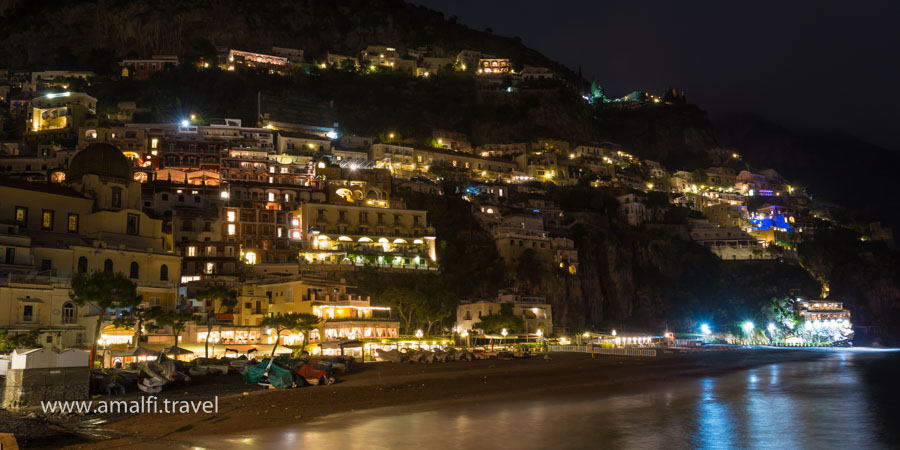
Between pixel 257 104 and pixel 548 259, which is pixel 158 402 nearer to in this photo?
pixel 548 259

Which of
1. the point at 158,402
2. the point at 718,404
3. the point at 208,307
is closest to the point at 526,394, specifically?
the point at 718,404

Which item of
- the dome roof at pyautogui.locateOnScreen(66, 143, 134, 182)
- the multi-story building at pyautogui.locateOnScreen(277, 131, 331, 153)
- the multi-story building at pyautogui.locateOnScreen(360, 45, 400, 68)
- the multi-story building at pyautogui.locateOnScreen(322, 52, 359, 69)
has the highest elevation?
the multi-story building at pyautogui.locateOnScreen(360, 45, 400, 68)

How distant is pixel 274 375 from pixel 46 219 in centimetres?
3068

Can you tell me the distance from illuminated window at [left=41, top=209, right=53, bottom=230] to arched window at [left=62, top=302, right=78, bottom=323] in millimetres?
14155

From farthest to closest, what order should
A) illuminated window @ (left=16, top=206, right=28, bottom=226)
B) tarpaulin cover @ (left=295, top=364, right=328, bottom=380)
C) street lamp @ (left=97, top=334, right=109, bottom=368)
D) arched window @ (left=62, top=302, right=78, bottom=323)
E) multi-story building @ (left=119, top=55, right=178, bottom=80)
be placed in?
multi-story building @ (left=119, top=55, right=178, bottom=80) < illuminated window @ (left=16, top=206, right=28, bottom=226) < arched window @ (left=62, top=302, right=78, bottom=323) < street lamp @ (left=97, top=334, right=109, bottom=368) < tarpaulin cover @ (left=295, top=364, right=328, bottom=380)

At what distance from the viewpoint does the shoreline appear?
71.1ft

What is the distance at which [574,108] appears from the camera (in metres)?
144

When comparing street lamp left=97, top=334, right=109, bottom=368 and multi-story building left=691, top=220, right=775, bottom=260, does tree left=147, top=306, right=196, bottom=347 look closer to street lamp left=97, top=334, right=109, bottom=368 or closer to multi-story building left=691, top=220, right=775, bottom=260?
street lamp left=97, top=334, right=109, bottom=368

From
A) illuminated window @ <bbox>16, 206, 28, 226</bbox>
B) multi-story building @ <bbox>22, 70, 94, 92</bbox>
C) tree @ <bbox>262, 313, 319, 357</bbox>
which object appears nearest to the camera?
tree @ <bbox>262, 313, 319, 357</bbox>

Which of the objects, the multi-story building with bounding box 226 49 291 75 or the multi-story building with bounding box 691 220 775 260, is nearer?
the multi-story building with bounding box 691 220 775 260

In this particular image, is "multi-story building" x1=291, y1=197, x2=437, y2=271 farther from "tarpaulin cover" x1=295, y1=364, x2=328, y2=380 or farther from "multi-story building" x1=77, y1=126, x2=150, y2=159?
"tarpaulin cover" x1=295, y1=364, x2=328, y2=380

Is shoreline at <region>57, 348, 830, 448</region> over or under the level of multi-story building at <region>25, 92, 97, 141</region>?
under

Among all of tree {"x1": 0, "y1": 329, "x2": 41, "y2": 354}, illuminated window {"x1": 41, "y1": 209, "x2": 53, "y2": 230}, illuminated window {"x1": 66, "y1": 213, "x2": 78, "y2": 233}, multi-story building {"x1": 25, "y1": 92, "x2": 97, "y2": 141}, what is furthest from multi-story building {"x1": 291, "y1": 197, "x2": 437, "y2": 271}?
multi-story building {"x1": 25, "y1": 92, "x2": 97, "y2": 141}

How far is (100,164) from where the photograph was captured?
57406 mm
